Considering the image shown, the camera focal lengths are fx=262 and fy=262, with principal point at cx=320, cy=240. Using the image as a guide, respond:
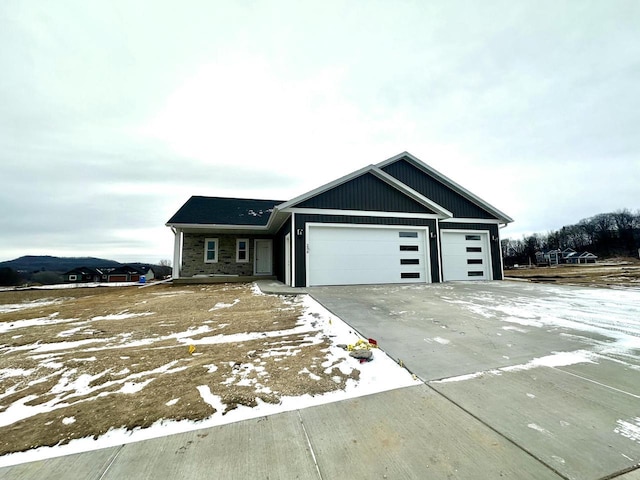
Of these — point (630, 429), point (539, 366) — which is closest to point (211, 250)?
point (539, 366)

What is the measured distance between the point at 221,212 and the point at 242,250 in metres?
2.38

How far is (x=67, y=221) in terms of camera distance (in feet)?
72.3

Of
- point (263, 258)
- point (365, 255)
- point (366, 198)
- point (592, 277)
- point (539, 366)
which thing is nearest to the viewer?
point (539, 366)

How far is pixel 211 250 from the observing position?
13836 millimetres

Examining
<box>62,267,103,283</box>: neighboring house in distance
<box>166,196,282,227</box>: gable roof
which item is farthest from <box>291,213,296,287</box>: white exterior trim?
<box>62,267,103,283</box>: neighboring house in distance

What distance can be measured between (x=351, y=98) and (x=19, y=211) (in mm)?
24100

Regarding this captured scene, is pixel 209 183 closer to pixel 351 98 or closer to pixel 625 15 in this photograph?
pixel 351 98

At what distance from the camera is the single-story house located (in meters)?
9.29

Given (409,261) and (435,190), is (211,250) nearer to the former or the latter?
(409,261)

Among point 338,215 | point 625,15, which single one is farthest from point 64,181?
point 625,15

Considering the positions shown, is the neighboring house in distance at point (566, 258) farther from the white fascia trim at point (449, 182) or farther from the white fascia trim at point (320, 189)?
the white fascia trim at point (320, 189)

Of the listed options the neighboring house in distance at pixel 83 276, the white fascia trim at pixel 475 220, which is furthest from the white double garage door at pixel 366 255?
the neighboring house in distance at pixel 83 276

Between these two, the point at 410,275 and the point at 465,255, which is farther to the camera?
the point at 465,255

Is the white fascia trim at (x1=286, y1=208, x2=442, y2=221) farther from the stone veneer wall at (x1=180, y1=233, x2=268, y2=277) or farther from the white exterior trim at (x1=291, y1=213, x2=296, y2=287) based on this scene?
the stone veneer wall at (x1=180, y1=233, x2=268, y2=277)
